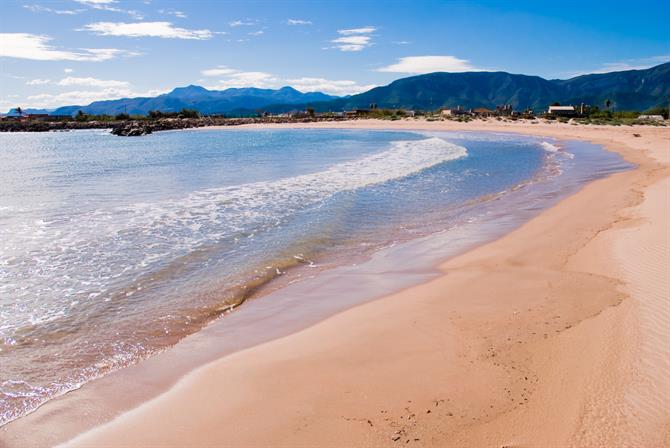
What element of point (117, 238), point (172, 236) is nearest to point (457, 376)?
point (172, 236)

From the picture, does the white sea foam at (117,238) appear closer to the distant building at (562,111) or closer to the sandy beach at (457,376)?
the sandy beach at (457,376)

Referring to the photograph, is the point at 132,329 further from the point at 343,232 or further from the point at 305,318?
the point at 343,232

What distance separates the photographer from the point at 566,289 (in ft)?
22.9

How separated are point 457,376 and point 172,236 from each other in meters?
8.28

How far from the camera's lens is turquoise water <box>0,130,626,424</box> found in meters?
6.04

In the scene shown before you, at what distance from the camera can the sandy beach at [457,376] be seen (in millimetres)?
3846

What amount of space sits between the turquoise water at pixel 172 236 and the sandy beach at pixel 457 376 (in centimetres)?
153

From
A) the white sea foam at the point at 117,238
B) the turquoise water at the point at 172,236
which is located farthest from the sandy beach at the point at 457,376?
the white sea foam at the point at 117,238

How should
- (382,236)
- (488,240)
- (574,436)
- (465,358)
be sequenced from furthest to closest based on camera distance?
(382,236)
(488,240)
(465,358)
(574,436)

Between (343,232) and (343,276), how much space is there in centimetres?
323

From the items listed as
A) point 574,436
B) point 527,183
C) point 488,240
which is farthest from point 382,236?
point 527,183

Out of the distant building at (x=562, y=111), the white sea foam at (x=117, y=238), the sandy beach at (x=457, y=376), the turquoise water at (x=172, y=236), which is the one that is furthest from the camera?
the distant building at (x=562, y=111)

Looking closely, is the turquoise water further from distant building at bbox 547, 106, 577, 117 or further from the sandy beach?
distant building at bbox 547, 106, 577, 117

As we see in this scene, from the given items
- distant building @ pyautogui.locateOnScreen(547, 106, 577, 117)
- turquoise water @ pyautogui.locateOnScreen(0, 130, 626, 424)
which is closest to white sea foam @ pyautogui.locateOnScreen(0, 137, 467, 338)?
turquoise water @ pyautogui.locateOnScreen(0, 130, 626, 424)
